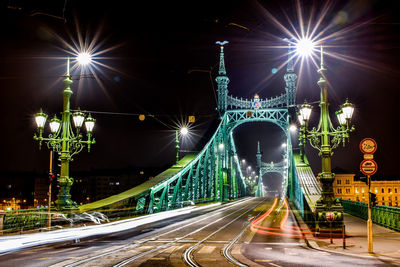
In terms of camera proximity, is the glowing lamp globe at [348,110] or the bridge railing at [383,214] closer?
the glowing lamp globe at [348,110]

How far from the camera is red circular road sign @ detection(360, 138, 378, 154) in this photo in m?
12.4

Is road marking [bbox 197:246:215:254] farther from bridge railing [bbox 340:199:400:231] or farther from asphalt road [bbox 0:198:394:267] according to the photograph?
bridge railing [bbox 340:199:400:231]

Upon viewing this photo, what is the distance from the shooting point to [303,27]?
621 inches

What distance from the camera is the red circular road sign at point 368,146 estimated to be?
40.5ft

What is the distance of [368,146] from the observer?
40.7 feet

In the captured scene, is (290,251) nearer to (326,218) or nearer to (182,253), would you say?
(326,218)

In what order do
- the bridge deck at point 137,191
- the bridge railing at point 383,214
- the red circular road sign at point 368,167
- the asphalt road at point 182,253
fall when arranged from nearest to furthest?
the asphalt road at point 182,253 → the red circular road sign at point 368,167 → the bridge railing at point 383,214 → the bridge deck at point 137,191

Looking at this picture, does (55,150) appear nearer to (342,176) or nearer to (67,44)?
(67,44)

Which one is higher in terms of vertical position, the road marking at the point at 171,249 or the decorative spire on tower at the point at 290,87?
the decorative spire on tower at the point at 290,87

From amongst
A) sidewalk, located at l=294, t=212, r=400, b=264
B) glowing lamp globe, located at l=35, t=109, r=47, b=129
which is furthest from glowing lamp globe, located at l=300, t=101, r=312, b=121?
glowing lamp globe, located at l=35, t=109, r=47, b=129

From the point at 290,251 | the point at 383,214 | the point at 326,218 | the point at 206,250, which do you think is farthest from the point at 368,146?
the point at 383,214

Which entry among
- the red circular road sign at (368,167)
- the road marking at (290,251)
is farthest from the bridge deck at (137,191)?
the red circular road sign at (368,167)

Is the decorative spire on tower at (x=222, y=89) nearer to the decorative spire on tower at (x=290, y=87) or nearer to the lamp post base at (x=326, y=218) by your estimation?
the decorative spire on tower at (x=290, y=87)

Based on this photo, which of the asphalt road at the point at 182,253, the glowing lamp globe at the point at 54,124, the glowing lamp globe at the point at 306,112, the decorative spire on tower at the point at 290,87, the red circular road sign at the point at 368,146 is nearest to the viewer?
the asphalt road at the point at 182,253
